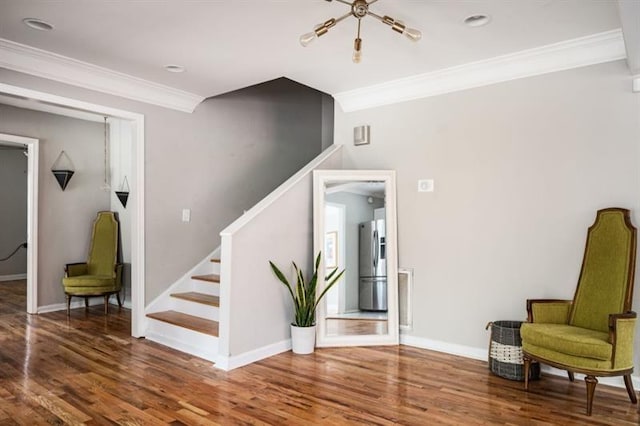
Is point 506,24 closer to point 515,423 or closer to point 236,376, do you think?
point 515,423

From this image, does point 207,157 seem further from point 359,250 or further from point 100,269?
point 100,269

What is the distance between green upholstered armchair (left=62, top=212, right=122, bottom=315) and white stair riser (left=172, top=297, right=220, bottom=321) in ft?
4.83

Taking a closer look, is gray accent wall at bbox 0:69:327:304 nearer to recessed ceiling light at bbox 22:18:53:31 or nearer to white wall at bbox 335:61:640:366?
recessed ceiling light at bbox 22:18:53:31

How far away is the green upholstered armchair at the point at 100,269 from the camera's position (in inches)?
209

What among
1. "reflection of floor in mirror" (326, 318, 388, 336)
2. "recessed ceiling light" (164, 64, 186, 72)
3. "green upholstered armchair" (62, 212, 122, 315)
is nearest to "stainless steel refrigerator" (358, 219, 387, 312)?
"reflection of floor in mirror" (326, 318, 388, 336)

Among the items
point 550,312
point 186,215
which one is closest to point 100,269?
point 186,215

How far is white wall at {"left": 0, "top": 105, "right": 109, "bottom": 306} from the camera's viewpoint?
18.1 ft

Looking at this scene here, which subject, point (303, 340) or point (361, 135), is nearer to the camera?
point (303, 340)

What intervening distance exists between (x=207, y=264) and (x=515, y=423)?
3.47 meters

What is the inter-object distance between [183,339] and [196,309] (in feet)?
1.34

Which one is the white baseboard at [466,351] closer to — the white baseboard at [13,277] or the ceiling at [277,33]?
the ceiling at [277,33]

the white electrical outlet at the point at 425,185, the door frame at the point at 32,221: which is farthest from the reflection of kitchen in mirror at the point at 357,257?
the door frame at the point at 32,221

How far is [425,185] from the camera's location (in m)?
4.08

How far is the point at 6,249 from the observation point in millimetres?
8219
